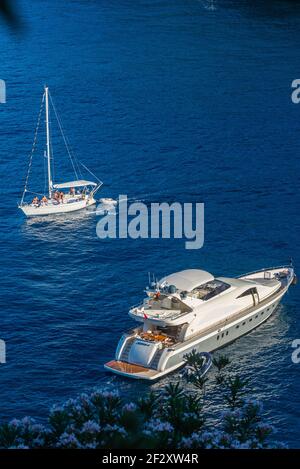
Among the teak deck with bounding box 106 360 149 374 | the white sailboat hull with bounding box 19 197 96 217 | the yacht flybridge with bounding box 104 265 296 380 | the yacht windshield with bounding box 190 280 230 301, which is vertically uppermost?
the white sailboat hull with bounding box 19 197 96 217

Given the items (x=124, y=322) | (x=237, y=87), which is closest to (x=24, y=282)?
(x=124, y=322)

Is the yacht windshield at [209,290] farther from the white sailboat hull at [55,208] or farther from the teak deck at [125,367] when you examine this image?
the white sailboat hull at [55,208]

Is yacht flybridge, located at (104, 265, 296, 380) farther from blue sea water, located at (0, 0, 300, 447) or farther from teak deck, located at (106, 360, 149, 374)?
blue sea water, located at (0, 0, 300, 447)

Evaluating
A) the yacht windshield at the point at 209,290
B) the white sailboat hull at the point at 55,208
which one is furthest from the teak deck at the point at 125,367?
the white sailboat hull at the point at 55,208

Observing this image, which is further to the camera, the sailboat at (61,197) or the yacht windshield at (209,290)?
the sailboat at (61,197)

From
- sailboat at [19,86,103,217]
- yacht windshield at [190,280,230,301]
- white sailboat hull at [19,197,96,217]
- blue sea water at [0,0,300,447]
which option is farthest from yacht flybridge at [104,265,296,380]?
sailboat at [19,86,103,217]
